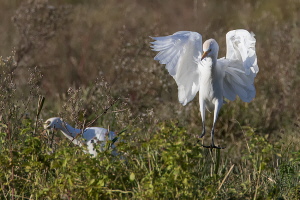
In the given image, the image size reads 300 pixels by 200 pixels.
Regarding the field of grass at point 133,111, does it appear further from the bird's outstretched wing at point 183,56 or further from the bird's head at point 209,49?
the bird's head at point 209,49

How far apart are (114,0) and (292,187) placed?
9.93m

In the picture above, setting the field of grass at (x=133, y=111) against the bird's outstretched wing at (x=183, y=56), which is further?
the bird's outstretched wing at (x=183, y=56)

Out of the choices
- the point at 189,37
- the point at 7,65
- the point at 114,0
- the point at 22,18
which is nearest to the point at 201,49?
the point at 189,37

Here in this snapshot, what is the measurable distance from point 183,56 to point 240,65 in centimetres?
47

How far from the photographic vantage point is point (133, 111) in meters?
7.14

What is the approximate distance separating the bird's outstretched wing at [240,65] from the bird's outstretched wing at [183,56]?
246 millimetres

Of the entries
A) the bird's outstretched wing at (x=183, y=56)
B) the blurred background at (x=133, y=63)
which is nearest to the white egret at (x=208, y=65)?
the bird's outstretched wing at (x=183, y=56)

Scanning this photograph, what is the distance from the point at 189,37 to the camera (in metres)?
4.53

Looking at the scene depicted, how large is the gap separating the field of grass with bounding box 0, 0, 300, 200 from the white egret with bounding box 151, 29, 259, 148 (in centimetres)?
34

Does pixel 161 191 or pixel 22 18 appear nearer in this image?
pixel 161 191

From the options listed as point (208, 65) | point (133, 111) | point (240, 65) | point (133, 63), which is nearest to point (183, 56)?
point (208, 65)

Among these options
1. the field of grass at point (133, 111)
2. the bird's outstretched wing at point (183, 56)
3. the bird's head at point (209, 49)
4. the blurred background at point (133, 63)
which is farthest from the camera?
the blurred background at point (133, 63)

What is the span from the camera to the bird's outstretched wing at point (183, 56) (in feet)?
14.9

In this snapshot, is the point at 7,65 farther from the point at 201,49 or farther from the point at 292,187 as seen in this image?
the point at 292,187
